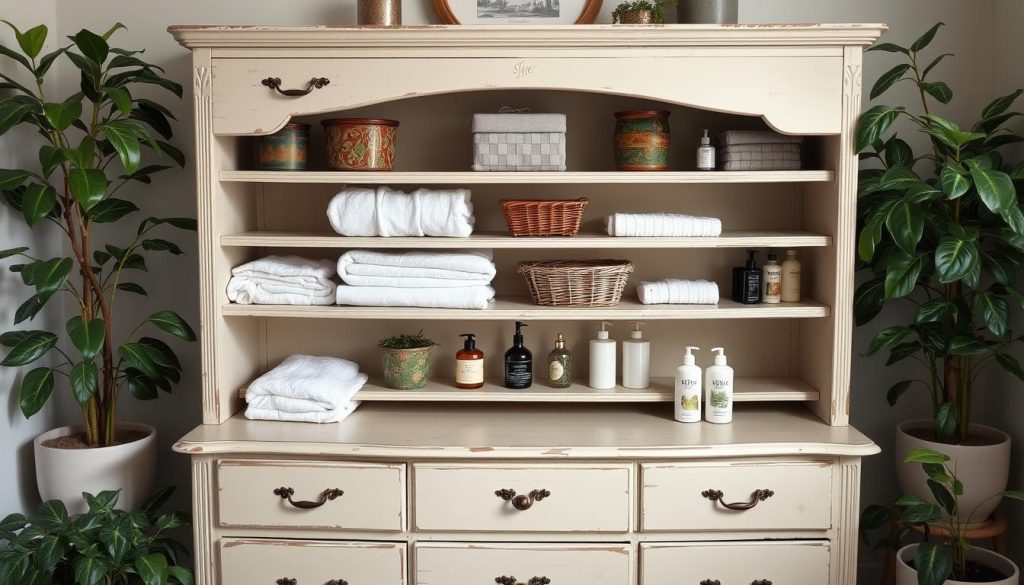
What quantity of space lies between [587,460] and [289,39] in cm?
140

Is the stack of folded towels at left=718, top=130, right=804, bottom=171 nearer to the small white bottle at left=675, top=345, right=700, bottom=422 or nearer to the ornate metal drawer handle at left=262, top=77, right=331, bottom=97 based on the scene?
the small white bottle at left=675, top=345, right=700, bottom=422

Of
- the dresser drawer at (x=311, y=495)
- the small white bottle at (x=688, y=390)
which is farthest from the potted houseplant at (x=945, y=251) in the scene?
the dresser drawer at (x=311, y=495)

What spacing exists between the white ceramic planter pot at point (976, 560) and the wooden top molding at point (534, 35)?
1433 mm

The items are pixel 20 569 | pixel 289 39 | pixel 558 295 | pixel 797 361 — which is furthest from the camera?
pixel 797 361

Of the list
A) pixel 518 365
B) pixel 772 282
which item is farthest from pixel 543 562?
pixel 772 282

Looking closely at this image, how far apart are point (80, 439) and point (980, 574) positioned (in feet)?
8.80

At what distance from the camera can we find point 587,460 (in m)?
2.47

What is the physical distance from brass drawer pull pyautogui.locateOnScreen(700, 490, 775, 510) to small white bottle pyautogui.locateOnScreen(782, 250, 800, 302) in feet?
2.05

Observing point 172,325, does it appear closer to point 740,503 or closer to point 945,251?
point 740,503

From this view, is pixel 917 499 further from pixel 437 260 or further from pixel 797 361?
pixel 437 260

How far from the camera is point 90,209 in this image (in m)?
2.69

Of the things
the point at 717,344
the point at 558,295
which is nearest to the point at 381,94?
the point at 558,295

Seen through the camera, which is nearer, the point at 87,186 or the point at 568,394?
the point at 87,186

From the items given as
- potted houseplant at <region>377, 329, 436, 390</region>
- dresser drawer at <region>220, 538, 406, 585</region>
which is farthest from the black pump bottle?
dresser drawer at <region>220, 538, 406, 585</region>
